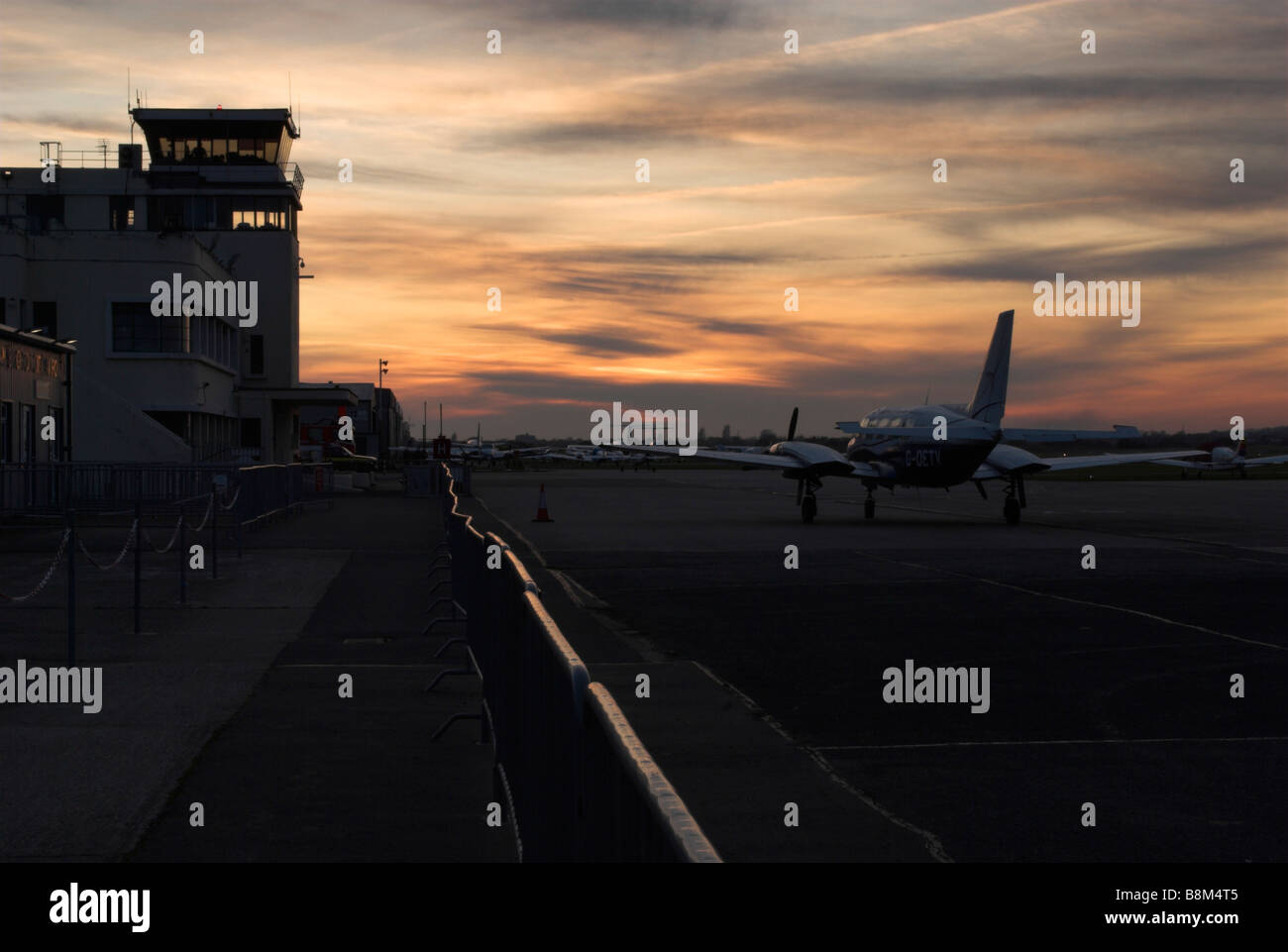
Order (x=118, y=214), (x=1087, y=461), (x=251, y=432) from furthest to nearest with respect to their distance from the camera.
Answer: (x=118, y=214)
(x=251, y=432)
(x=1087, y=461)

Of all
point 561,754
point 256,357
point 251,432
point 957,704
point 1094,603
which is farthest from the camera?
point 256,357

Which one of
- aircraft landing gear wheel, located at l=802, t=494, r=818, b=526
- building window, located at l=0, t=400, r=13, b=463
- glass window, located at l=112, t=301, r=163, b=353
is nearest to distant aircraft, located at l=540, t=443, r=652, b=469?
glass window, located at l=112, t=301, r=163, b=353

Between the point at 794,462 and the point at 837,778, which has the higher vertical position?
the point at 794,462

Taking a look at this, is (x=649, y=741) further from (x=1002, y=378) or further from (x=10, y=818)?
(x=1002, y=378)

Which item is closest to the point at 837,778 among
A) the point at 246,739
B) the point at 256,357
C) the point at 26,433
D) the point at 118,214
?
the point at 246,739

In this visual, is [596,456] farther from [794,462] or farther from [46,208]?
[794,462]

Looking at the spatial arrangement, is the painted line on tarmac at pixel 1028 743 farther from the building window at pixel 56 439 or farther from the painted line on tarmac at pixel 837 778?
the building window at pixel 56 439

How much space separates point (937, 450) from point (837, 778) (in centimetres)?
2605

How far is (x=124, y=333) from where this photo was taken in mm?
52125

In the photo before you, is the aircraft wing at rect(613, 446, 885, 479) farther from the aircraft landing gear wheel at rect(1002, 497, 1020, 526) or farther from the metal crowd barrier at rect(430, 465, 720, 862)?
the metal crowd barrier at rect(430, 465, 720, 862)

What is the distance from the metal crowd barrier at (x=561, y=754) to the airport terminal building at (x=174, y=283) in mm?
38681

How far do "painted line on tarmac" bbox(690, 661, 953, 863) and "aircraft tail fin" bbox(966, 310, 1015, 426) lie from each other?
24.3 meters

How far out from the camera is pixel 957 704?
399 inches

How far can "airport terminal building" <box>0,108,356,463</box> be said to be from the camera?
1986 inches
